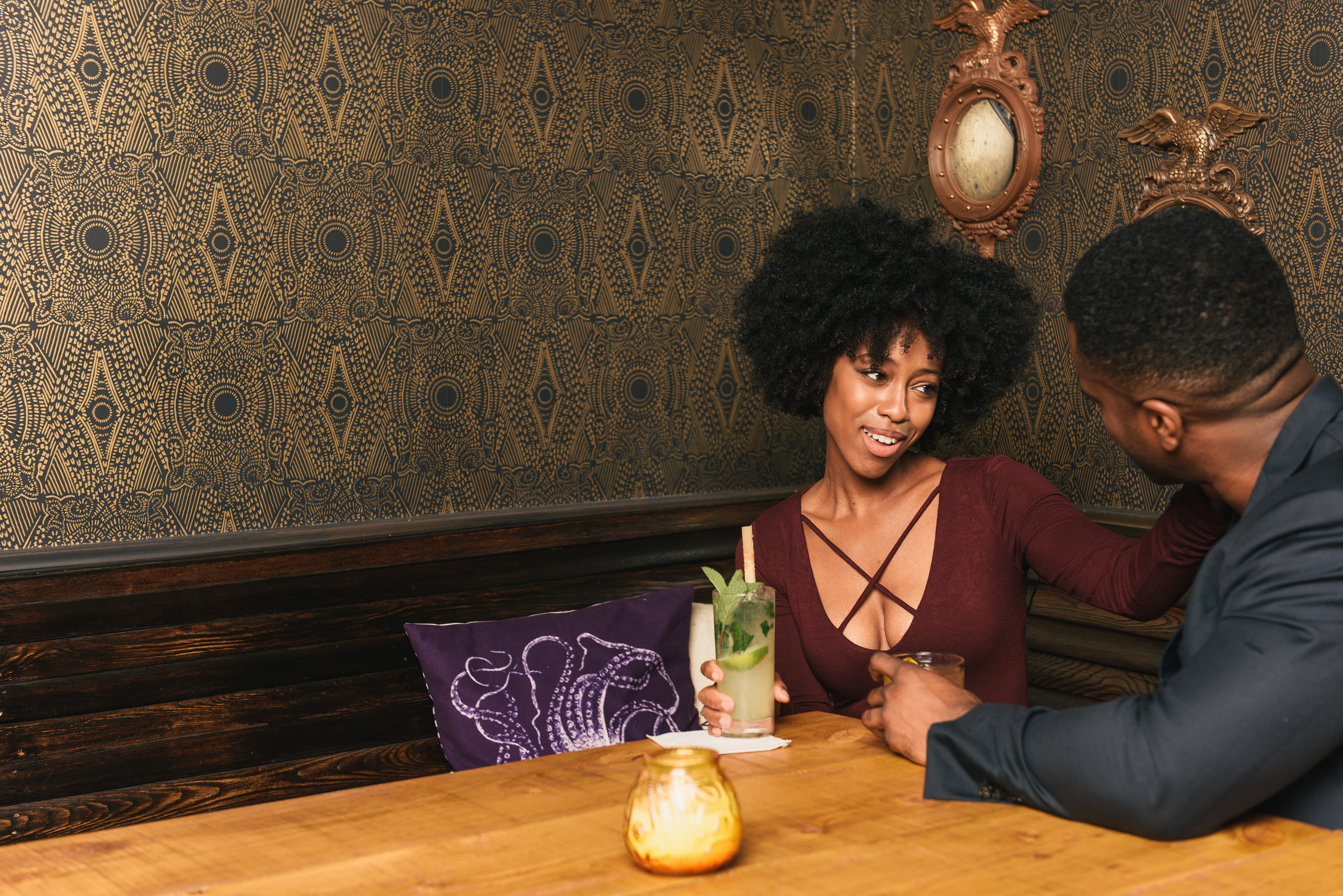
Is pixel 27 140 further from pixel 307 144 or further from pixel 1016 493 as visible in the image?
pixel 1016 493

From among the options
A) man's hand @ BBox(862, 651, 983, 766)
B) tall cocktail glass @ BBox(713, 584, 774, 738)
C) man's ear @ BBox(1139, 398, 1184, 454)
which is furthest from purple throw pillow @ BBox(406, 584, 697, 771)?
man's ear @ BBox(1139, 398, 1184, 454)

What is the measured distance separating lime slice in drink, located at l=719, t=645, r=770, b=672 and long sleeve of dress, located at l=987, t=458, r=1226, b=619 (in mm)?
608

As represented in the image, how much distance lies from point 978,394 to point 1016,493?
1.11ft

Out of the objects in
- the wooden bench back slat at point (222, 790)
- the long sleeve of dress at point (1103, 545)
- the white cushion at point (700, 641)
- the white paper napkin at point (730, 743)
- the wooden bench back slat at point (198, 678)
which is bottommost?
the wooden bench back slat at point (222, 790)

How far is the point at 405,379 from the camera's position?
9.81 feet

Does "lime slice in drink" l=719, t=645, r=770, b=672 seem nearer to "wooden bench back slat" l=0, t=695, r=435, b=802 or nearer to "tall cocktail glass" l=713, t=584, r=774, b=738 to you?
"tall cocktail glass" l=713, t=584, r=774, b=738

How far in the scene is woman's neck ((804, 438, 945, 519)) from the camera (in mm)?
2318

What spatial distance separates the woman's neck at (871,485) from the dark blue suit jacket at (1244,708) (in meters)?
1.02

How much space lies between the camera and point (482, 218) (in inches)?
122

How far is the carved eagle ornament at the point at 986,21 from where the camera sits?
3.17 meters

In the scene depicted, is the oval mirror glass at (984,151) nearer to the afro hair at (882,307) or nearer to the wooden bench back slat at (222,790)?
the afro hair at (882,307)

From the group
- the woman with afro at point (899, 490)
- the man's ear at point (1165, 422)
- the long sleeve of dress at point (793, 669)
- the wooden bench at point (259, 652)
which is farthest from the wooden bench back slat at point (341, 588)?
the man's ear at point (1165, 422)

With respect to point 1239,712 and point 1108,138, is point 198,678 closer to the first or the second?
point 1239,712

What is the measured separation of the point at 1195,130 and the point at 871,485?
127 cm
